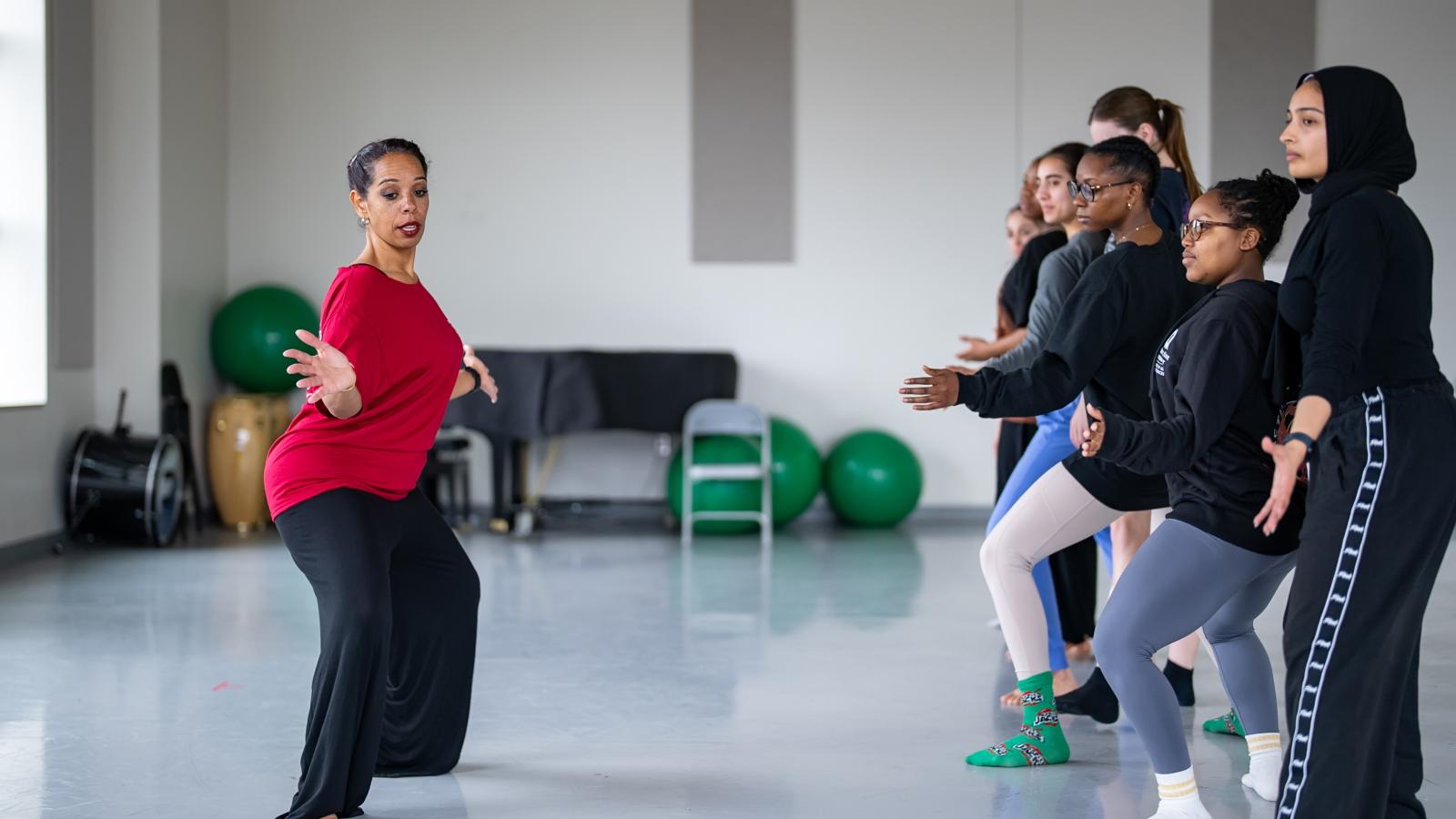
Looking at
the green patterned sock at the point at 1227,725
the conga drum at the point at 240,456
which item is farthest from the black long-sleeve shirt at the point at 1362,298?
the conga drum at the point at 240,456

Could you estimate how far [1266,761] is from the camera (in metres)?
3.07

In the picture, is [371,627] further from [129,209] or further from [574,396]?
[129,209]

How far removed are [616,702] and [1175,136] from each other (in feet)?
7.60

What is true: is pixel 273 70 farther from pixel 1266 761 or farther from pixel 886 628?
pixel 1266 761

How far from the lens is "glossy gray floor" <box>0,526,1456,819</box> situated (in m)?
3.11

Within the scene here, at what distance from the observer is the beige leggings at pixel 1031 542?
3217 millimetres

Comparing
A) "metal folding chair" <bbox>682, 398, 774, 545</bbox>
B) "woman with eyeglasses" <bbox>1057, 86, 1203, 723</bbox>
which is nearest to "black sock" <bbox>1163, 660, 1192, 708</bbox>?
"woman with eyeglasses" <bbox>1057, 86, 1203, 723</bbox>

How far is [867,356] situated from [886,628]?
3.85 m

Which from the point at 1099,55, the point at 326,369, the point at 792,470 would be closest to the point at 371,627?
the point at 326,369

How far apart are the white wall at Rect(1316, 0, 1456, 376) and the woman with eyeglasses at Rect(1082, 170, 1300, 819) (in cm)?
687

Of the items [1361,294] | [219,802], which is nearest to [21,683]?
[219,802]

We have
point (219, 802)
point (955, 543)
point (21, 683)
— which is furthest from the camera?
point (955, 543)

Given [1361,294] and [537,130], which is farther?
[537,130]

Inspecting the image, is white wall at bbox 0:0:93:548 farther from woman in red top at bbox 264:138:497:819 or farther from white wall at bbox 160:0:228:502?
woman in red top at bbox 264:138:497:819
